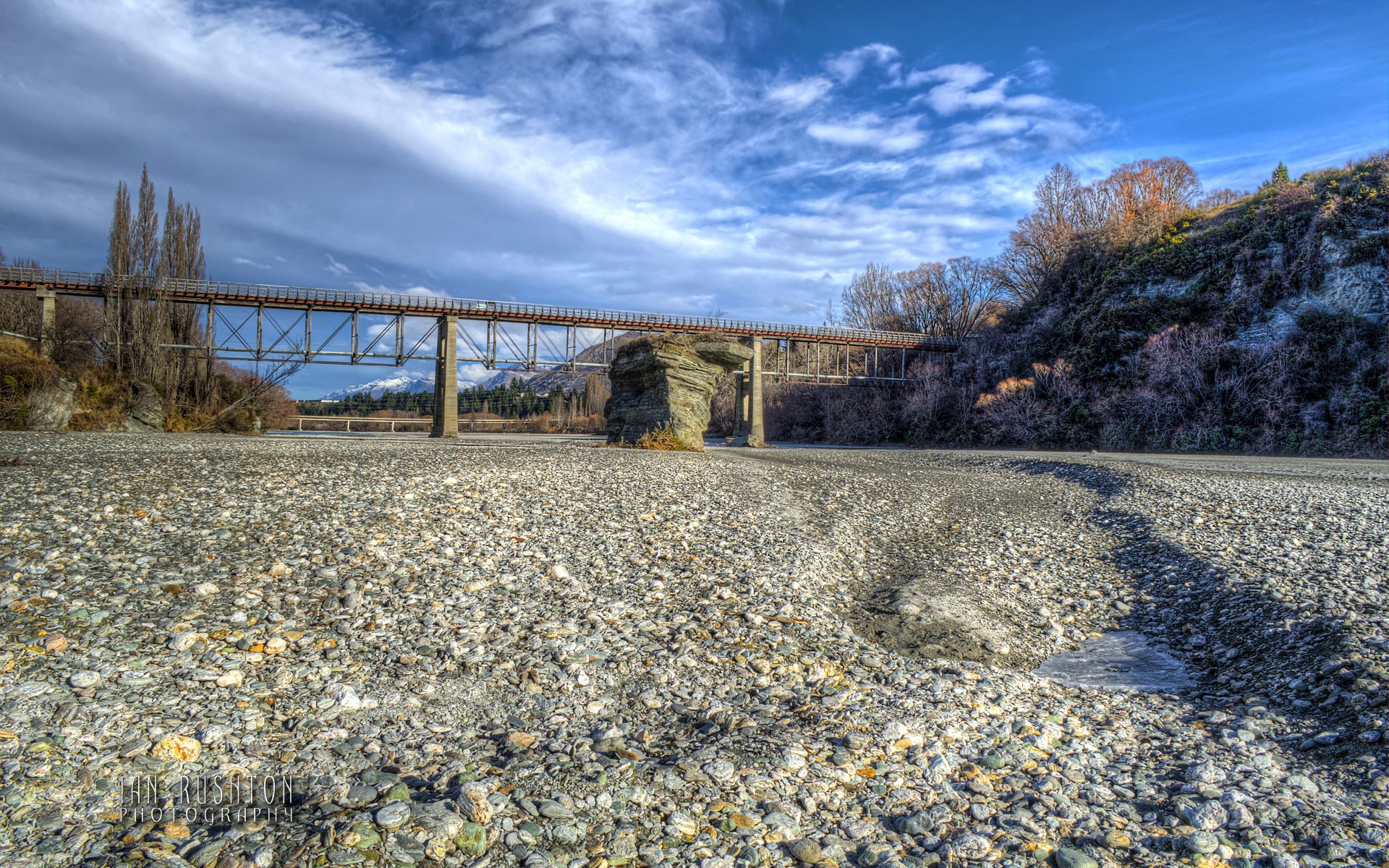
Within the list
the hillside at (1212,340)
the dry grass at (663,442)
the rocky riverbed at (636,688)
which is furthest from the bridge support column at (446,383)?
the hillside at (1212,340)

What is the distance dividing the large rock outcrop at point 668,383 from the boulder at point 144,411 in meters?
20.6

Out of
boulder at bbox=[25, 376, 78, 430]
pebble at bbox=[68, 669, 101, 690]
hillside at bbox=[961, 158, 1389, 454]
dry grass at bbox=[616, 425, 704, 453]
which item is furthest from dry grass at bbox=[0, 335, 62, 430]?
hillside at bbox=[961, 158, 1389, 454]

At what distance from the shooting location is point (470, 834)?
3.23 meters

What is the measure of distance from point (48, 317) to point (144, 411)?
9709 mm

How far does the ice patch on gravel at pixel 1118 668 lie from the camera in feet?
18.8

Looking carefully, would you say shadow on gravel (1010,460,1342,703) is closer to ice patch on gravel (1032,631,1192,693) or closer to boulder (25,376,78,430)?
ice patch on gravel (1032,631,1192,693)

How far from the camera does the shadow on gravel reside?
575 cm

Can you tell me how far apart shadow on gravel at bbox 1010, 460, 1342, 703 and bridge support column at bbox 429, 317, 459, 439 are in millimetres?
35152

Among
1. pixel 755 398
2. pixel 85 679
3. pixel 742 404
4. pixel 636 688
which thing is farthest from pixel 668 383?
pixel 742 404

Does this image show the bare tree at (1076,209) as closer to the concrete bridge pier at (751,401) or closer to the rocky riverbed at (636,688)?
the concrete bridge pier at (751,401)

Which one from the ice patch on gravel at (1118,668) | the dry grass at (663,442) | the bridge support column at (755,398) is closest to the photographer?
the ice patch on gravel at (1118,668)

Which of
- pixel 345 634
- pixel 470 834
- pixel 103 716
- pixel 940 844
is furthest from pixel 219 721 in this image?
pixel 940 844

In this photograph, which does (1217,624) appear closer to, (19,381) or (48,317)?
(19,381)

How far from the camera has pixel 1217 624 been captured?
22.9 feet
